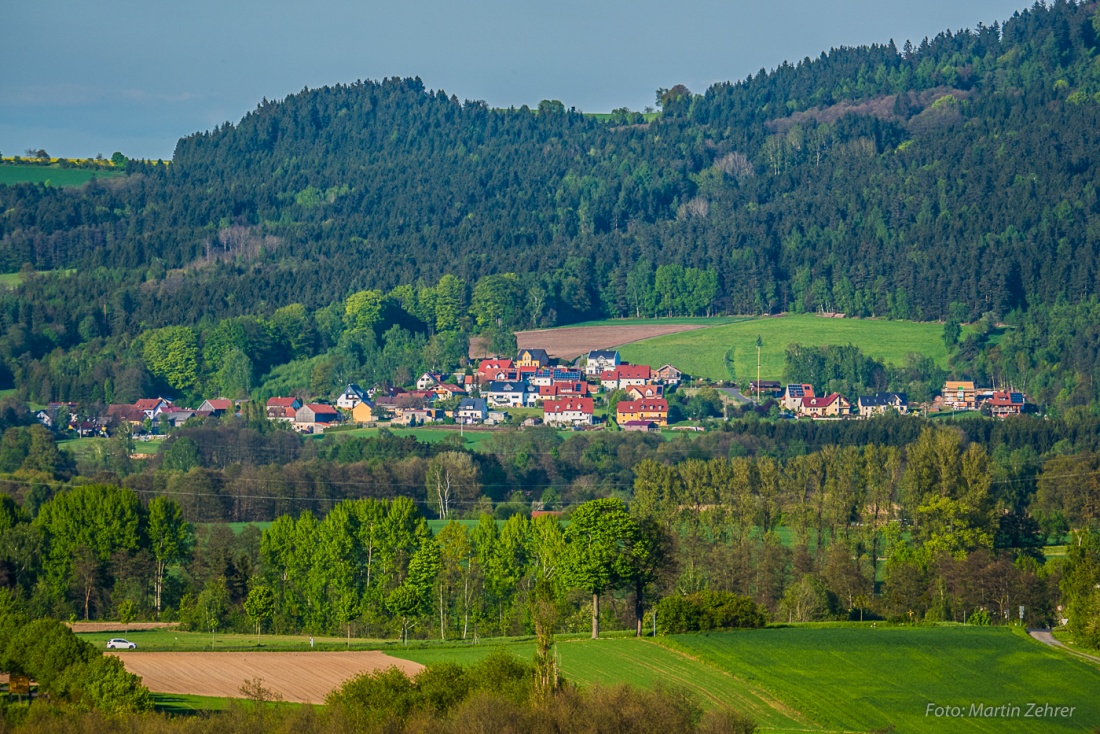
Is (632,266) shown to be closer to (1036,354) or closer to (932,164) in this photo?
(932,164)

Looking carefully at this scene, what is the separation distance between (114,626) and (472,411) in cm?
6712

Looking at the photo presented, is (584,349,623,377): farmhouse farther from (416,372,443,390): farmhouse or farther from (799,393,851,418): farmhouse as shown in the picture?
(799,393,851,418): farmhouse

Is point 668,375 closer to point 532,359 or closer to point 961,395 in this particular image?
point 532,359

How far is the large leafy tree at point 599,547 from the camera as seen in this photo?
205 ft

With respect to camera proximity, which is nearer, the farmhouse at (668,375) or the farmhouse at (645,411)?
the farmhouse at (645,411)

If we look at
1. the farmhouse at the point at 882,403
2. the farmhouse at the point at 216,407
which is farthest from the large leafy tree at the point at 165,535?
the farmhouse at the point at 882,403

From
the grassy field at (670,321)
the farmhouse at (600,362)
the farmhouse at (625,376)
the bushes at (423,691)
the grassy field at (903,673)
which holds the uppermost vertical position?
the grassy field at (670,321)

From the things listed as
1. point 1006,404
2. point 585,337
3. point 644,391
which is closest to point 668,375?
point 644,391

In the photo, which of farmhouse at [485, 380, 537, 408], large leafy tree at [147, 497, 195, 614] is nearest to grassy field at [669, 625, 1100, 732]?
large leafy tree at [147, 497, 195, 614]

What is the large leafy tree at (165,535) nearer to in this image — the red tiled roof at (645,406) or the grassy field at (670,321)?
the red tiled roof at (645,406)

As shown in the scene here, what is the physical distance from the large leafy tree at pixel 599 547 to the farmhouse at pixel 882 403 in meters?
69.0

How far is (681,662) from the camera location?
54500 mm

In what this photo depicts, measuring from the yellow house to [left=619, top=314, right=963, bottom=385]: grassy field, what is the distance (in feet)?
79.6

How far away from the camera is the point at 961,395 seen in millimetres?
132625
